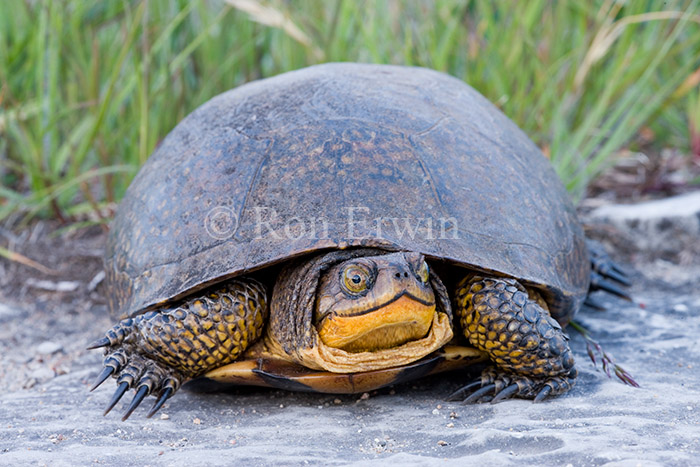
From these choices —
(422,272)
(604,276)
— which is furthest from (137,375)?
(604,276)

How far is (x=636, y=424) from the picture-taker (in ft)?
6.00

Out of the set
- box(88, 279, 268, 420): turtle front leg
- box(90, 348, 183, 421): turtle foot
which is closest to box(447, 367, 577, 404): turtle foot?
box(88, 279, 268, 420): turtle front leg

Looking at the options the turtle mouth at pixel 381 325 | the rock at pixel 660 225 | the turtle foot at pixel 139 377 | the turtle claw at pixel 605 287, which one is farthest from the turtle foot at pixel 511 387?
the rock at pixel 660 225

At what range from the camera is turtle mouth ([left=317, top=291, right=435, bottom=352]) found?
6.56 feet

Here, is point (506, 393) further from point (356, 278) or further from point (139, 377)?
point (139, 377)

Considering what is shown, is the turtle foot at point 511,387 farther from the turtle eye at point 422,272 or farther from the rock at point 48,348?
the rock at point 48,348

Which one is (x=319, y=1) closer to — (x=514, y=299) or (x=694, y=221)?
(x=694, y=221)

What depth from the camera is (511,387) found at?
2182 mm

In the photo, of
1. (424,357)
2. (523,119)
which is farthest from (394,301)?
(523,119)

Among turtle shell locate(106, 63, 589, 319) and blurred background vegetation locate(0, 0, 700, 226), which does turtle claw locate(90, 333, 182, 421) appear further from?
blurred background vegetation locate(0, 0, 700, 226)

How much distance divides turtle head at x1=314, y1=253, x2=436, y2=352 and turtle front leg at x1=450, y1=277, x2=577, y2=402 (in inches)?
7.3

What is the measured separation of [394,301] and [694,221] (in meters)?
2.63

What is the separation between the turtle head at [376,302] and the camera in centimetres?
197

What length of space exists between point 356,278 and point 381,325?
0.53 feet
